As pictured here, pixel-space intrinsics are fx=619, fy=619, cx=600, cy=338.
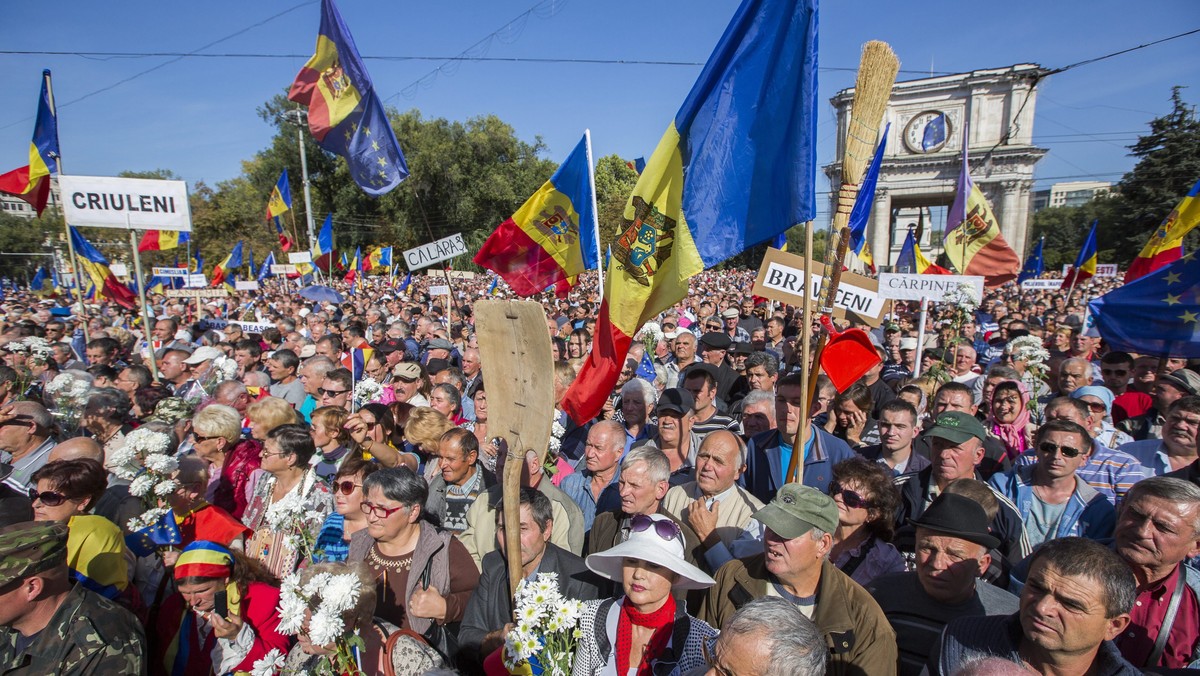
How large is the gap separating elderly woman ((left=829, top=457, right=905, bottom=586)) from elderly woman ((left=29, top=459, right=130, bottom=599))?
12.4 ft

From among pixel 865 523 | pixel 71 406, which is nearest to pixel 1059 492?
pixel 865 523

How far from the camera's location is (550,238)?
748 centimetres

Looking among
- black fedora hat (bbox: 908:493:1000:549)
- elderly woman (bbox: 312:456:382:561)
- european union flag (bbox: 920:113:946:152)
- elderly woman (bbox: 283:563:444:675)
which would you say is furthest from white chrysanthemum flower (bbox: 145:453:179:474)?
european union flag (bbox: 920:113:946:152)

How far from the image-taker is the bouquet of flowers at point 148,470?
3.59m

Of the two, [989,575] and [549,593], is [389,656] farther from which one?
[989,575]

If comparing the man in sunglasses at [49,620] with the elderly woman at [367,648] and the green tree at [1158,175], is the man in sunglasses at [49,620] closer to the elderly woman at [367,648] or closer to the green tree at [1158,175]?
the elderly woman at [367,648]

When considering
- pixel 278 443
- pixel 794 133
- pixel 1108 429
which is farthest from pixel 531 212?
pixel 1108 429

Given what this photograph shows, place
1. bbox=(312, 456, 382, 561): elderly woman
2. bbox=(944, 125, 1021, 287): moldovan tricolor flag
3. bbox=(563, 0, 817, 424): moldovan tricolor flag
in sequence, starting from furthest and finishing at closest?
bbox=(944, 125, 1021, 287): moldovan tricolor flag → bbox=(312, 456, 382, 561): elderly woman → bbox=(563, 0, 817, 424): moldovan tricolor flag

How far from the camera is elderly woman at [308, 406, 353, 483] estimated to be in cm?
492

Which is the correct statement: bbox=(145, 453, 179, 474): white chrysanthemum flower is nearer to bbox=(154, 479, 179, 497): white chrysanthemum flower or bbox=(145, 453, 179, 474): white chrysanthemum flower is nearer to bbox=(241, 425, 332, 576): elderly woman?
bbox=(154, 479, 179, 497): white chrysanthemum flower

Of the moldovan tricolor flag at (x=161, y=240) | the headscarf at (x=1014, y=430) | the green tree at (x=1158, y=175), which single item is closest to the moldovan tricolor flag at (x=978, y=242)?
the headscarf at (x=1014, y=430)

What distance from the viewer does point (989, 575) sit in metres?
3.08

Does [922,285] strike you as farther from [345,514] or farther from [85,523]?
[85,523]

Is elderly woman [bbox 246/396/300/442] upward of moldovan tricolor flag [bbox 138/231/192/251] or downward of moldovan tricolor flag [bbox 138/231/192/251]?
downward
